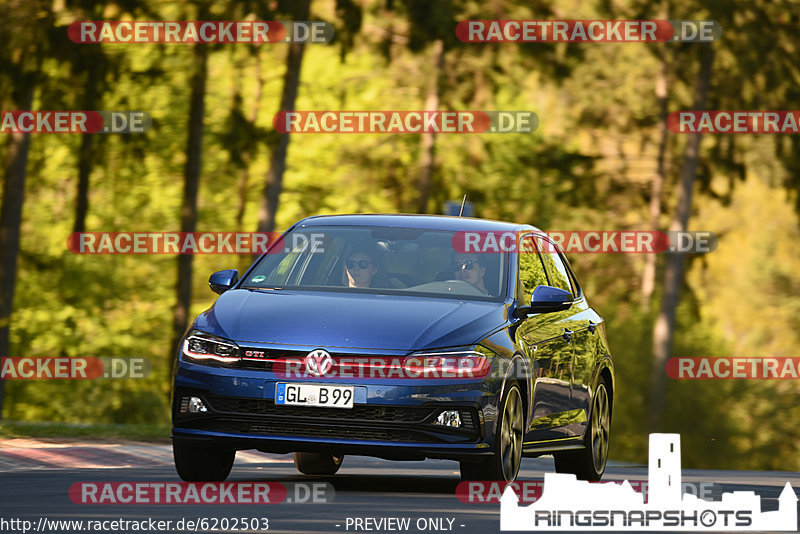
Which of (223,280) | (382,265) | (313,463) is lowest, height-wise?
(313,463)

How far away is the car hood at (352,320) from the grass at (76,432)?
5.16 meters

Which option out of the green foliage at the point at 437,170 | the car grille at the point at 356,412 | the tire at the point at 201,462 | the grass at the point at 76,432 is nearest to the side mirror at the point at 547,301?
the car grille at the point at 356,412

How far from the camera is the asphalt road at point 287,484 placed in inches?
378

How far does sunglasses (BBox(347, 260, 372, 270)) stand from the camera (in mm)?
12000

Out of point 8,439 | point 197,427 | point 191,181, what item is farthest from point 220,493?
point 191,181

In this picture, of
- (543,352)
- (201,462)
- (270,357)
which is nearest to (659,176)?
(543,352)

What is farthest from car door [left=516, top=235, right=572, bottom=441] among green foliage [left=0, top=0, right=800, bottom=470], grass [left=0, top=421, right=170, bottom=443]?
green foliage [left=0, top=0, right=800, bottom=470]

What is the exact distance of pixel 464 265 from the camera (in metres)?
11.9

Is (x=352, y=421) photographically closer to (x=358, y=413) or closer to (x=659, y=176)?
(x=358, y=413)

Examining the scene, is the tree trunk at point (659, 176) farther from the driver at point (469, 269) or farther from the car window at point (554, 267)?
the driver at point (469, 269)

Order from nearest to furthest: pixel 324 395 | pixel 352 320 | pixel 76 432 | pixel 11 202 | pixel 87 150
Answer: pixel 324 395 → pixel 352 320 → pixel 76 432 → pixel 11 202 → pixel 87 150

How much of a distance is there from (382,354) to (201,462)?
5.39ft

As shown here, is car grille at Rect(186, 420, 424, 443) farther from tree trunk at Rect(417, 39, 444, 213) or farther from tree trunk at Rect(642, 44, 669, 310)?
tree trunk at Rect(417, 39, 444, 213)

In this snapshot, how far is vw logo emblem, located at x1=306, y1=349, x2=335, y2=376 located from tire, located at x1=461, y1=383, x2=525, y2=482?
Result: 1.14 meters
